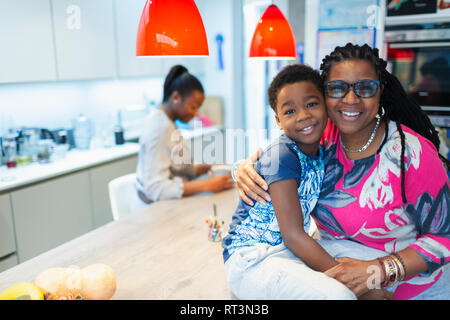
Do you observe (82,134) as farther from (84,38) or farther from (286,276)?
(286,276)

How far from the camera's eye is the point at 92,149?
10.4ft

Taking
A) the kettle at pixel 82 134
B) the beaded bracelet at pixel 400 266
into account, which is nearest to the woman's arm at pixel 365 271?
the beaded bracelet at pixel 400 266

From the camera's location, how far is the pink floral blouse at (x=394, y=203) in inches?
43.3

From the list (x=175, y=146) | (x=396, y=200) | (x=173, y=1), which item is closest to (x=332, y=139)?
(x=396, y=200)

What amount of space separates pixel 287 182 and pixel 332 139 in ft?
1.18

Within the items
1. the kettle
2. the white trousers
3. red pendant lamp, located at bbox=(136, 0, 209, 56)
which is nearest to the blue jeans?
the white trousers

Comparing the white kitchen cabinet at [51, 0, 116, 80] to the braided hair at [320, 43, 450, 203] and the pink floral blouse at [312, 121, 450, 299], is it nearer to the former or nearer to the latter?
the braided hair at [320, 43, 450, 203]

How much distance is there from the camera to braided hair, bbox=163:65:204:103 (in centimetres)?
216

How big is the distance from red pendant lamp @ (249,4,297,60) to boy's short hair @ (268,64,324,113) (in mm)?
369

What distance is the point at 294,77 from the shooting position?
1239 mm

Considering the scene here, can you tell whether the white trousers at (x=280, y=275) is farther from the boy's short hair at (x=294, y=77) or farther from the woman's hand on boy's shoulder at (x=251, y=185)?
the boy's short hair at (x=294, y=77)

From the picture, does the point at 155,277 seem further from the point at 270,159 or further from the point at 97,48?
the point at 97,48

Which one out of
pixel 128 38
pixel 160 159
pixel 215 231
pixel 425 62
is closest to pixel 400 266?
pixel 215 231

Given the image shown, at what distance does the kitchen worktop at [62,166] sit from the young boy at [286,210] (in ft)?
5.18
